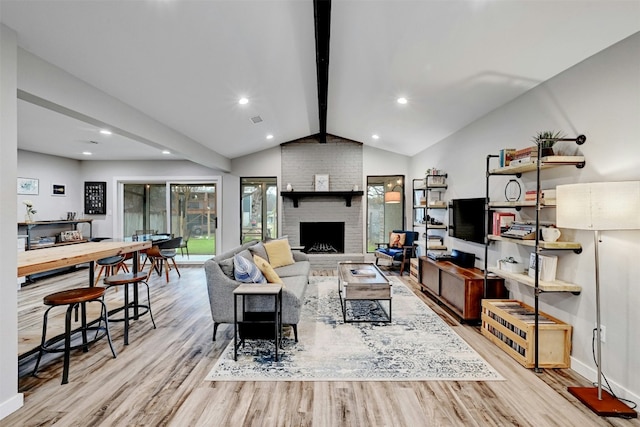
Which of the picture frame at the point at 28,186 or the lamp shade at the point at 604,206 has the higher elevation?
the picture frame at the point at 28,186

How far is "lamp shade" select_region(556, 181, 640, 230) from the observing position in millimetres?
1938

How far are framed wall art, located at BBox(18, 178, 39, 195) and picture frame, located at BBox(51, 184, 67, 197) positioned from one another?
0.34 metres

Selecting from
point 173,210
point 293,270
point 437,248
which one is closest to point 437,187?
point 437,248

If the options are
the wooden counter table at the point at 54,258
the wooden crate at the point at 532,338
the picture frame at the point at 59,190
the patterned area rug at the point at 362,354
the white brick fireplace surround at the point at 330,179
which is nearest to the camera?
the wooden counter table at the point at 54,258

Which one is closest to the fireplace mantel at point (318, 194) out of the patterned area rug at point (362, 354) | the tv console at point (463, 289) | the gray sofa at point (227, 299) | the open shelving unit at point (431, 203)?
the open shelving unit at point (431, 203)

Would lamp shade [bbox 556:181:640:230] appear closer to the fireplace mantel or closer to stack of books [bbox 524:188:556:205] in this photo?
stack of books [bbox 524:188:556:205]

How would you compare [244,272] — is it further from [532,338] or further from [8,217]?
[532,338]

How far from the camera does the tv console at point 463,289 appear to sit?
138 inches

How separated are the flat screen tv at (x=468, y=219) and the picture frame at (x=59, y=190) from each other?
7.99m

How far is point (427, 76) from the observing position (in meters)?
3.31

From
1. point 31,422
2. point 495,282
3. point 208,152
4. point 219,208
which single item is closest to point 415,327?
point 495,282

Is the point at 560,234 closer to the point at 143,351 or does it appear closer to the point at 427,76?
the point at 427,76

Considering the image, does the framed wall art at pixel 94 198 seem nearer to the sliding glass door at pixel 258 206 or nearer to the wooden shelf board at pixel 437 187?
the sliding glass door at pixel 258 206

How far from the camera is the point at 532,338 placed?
8.45 ft
